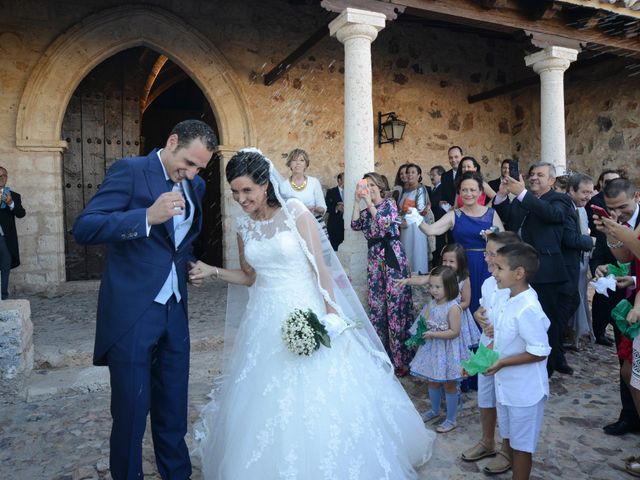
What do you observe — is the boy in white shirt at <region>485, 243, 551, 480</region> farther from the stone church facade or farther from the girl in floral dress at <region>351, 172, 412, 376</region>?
the stone church facade

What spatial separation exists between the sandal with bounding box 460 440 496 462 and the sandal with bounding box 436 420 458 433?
340 millimetres

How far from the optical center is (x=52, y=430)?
3291 millimetres

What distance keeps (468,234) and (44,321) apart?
4.28 m

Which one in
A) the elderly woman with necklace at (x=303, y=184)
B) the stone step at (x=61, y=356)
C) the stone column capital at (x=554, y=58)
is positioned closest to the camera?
the stone step at (x=61, y=356)

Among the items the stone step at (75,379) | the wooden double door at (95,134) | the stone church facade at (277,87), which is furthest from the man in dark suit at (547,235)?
the wooden double door at (95,134)

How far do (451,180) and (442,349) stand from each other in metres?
3.06

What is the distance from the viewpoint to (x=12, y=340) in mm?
3691

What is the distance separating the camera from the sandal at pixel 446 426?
3.31 meters

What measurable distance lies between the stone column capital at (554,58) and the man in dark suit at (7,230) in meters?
6.83

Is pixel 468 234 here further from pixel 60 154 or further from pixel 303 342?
pixel 60 154

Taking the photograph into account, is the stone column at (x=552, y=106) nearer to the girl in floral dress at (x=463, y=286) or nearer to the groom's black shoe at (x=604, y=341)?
the groom's black shoe at (x=604, y=341)

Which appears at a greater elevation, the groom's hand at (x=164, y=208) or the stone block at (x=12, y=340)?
the groom's hand at (x=164, y=208)

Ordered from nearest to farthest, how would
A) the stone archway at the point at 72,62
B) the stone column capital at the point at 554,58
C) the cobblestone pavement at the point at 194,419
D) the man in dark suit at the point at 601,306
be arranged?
1. the cobblestone pavement at the point at 194,419
2. the man in dark suit at the point at 601,306
3. the stone archway at the point at 72,62
4. the stone column capital at the point at 554,58

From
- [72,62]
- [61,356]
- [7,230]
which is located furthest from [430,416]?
[72,62]
